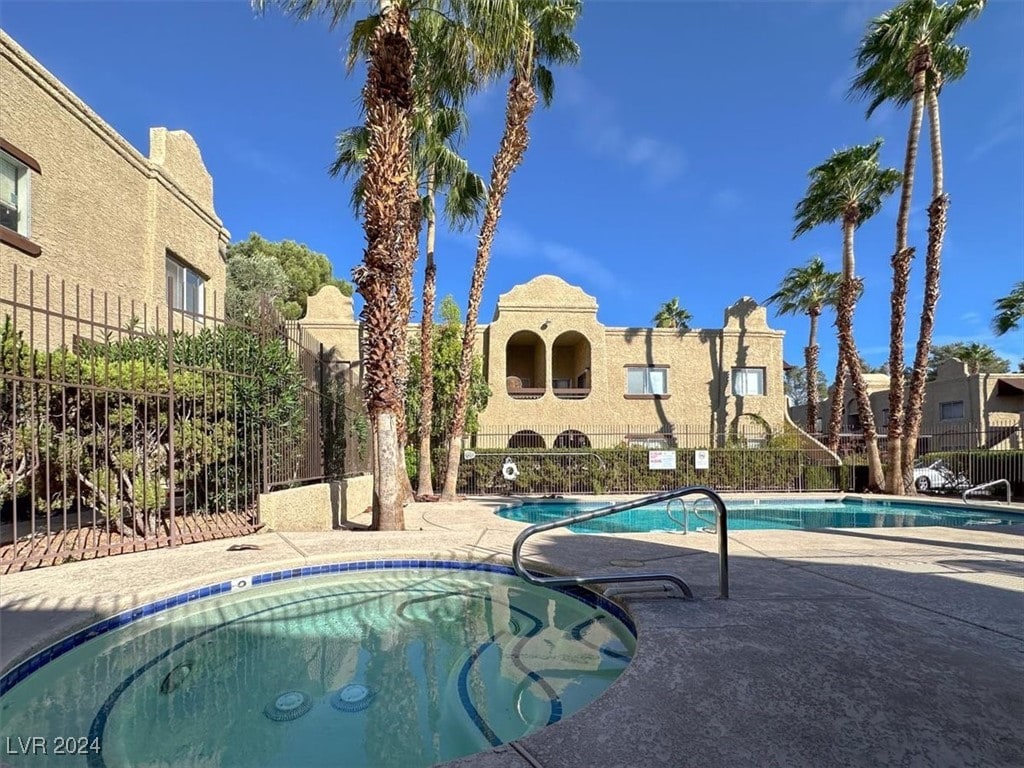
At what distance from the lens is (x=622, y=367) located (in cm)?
→ 2242

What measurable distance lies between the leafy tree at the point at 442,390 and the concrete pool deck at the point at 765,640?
10.2 m

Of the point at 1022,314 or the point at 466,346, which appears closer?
the point at 466,346

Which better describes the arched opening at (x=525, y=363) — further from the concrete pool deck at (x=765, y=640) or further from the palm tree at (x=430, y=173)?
the concrete pool deck at (x=765, y=640)

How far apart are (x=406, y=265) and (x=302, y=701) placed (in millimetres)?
10553

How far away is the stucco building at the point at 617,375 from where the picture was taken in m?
21.6

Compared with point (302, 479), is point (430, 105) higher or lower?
higher

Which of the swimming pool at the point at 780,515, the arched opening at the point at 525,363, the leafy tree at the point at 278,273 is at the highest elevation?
the leafy tree at the point at 278,273

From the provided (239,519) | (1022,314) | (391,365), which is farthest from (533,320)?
(1022,314)

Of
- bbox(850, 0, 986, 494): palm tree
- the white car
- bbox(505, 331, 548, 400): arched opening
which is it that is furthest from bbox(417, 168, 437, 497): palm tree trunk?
the white car

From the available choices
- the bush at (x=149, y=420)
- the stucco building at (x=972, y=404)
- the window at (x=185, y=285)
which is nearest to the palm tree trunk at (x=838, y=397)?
the stucco building at (x=972, y=404)

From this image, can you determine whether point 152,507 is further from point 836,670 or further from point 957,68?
point 957,68

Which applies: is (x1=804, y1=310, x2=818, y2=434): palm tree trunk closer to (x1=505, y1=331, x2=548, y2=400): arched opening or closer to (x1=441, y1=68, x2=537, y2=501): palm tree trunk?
(x1=505, y1=331, x2=548, y2=400): arched opening

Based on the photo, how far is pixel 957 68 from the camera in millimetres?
15055

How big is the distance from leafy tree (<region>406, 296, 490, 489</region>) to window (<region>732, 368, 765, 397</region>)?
1107 cm
